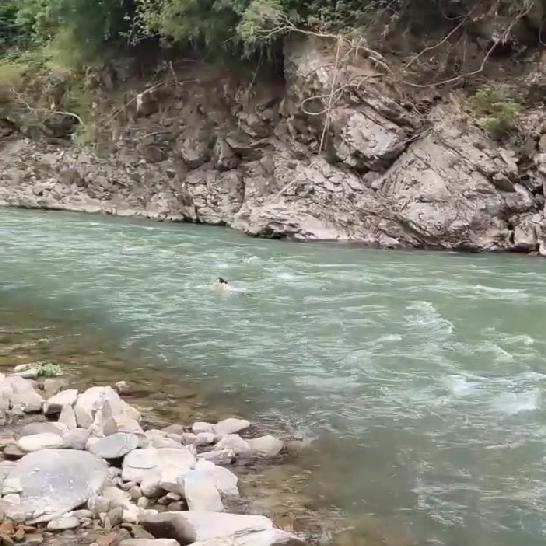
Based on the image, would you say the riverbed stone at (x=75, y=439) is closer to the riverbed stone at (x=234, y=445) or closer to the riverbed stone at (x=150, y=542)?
the riverbed stone at (x=234, y=445)

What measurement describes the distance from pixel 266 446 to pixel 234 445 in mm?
223

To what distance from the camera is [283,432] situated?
5520 mm

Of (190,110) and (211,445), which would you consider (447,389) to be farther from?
(190,110)

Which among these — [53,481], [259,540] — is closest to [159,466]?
[53,481]

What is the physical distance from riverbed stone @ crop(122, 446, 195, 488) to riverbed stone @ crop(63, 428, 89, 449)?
0.39 m

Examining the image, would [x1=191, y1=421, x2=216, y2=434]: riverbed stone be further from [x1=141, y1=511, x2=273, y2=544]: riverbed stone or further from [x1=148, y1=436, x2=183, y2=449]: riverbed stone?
[x1=141, y1=511, x2=273, y2=544]: riverbed stone

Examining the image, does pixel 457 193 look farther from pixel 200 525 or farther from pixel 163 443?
pixel 200 525

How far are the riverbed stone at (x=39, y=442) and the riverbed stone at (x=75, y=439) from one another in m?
0.04

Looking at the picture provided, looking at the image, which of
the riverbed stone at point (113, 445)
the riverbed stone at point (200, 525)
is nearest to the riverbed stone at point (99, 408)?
the riverbed stone at point (113, 445)

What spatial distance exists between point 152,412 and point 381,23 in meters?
14.8

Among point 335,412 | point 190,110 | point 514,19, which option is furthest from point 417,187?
point 335,412

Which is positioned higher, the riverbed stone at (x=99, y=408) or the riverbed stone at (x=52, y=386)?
the riverbed stone at (x=99, y=408)

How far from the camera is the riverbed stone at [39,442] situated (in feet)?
15.5

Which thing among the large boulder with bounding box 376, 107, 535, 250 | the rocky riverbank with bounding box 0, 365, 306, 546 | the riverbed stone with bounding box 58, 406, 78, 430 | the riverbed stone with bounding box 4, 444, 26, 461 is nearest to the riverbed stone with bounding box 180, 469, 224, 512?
the rocky riverbank with bounding box 0, 365, 306, 546
